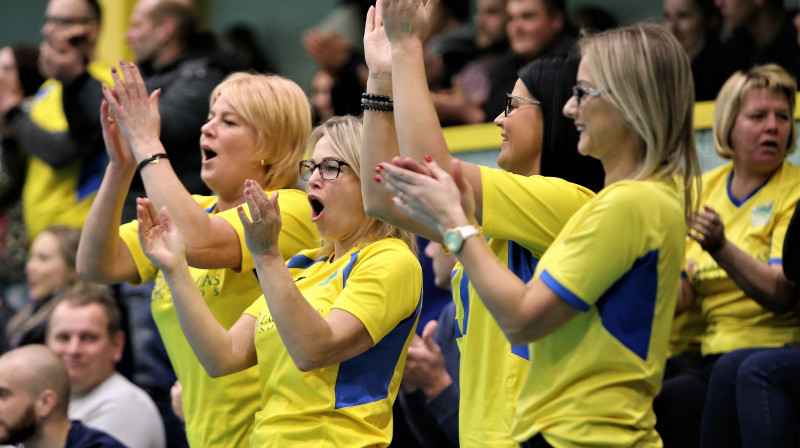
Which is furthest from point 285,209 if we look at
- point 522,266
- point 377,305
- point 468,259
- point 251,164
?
point 468,259

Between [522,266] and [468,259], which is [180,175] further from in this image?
[468,259]

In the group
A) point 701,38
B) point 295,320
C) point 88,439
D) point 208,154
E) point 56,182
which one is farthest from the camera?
point 56,182

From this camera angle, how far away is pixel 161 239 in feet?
8.91

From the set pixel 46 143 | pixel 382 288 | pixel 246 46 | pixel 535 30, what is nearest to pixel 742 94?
pixel 535 30

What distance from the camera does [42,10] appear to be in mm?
8859

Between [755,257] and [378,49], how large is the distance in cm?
179

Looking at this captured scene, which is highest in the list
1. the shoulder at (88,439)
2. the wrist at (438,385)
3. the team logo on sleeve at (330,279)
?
the team logo on sleeve at (330,279)

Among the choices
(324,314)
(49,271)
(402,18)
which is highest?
(402,18)

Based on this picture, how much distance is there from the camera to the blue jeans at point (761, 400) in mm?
3010

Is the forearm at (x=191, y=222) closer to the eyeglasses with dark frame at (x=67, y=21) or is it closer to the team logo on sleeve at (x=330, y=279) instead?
the team logo on sleeve at (x=330, y=279)

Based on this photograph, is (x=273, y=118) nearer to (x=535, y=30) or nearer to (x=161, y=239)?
(x=161, y=239)

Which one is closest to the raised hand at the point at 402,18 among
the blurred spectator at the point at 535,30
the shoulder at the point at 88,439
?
the shoulder at the point at 88,439

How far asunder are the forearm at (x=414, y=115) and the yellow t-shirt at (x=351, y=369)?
1.70 ft

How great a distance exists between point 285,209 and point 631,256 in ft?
4.56
